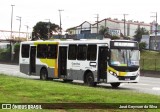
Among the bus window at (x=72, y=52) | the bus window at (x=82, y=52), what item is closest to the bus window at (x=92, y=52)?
the bus window at (x=82, y=52)

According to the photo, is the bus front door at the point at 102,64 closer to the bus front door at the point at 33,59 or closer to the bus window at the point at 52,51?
the bus window at the point at 52,51

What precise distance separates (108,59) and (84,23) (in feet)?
425

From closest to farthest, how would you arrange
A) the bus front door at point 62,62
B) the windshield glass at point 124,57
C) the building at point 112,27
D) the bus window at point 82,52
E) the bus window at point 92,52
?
the windshield glass at point 124,57 < the bus window at point 92,52 < the bus window at point 82,52 < the bus front door at point 62,62 < the building at point 112,27

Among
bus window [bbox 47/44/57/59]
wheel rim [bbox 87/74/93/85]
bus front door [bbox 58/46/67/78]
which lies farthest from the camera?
bus window [bbox 47/44/57/59]

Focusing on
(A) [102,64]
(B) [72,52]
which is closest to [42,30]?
(B) [72,52]

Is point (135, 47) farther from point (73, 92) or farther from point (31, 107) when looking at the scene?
point (31, 107)

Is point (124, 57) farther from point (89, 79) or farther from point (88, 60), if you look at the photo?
point (89, 79)

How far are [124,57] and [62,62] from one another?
528cm

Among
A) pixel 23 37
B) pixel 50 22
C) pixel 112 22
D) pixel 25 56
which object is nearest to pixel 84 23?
pixel 112 22

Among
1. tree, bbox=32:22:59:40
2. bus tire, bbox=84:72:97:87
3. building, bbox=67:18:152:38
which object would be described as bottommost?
bus tire, bbox=84:72:97:87

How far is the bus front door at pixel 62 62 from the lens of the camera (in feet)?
92.7

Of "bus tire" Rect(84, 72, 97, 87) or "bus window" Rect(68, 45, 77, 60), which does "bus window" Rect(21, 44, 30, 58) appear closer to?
"bus window" Rect(68, 45, 77, 60)

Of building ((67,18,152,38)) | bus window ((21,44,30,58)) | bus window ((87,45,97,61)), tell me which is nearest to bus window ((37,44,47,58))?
bus window ((21,44,30,58))

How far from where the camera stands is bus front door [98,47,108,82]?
2455 centimetres
